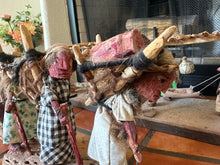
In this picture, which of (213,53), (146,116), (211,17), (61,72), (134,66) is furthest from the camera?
(213,53)

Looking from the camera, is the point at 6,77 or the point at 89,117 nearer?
the point at 6,77

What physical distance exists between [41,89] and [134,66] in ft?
1.13

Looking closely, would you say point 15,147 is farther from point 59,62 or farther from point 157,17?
point 157,17

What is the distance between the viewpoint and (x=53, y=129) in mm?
544

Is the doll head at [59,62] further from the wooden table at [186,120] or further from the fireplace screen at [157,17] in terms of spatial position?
the fireplace screen at [157,17]

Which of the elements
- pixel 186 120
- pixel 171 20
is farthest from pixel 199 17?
pixel 186 120

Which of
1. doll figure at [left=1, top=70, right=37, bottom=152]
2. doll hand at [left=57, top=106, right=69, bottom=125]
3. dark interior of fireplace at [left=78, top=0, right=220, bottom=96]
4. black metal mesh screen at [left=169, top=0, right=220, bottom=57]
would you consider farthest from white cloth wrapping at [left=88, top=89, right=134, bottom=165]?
black metal mesh screen at [left=169, top=0, right=220, bottom=57]

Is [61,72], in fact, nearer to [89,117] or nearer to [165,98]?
[89,117]

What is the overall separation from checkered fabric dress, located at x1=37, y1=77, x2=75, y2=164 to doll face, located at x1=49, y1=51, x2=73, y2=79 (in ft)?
0.19

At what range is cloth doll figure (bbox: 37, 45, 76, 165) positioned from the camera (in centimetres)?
49

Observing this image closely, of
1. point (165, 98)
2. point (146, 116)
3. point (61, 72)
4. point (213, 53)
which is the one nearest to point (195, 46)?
point (213, 53)

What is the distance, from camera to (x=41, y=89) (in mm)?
566

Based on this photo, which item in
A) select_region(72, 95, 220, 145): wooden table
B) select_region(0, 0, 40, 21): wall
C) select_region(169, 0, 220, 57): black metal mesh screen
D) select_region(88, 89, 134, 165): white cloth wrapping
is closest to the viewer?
select_region(88, 89, 134, 165): white cloth wrapping

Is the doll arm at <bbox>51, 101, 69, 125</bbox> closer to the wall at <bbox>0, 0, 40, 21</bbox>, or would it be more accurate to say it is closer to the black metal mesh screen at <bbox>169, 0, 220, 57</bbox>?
the black metal mesh screen at <bbox>169, 0, 220, 57</bbox>
